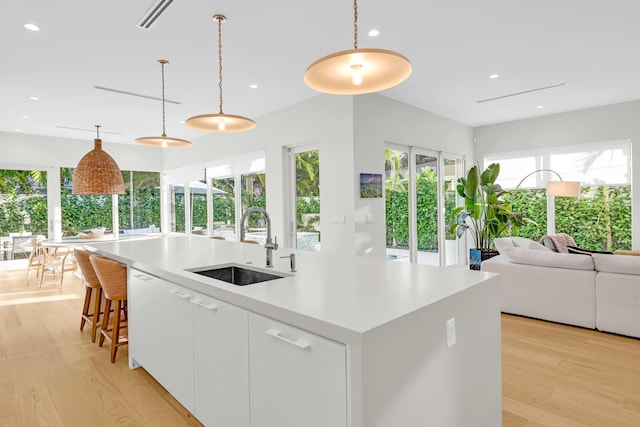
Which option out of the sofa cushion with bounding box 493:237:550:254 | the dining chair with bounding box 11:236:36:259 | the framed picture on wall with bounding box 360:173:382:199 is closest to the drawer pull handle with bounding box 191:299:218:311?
the framed picture on wall with bounding box 360:173:382:199

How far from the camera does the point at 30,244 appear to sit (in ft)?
20.2

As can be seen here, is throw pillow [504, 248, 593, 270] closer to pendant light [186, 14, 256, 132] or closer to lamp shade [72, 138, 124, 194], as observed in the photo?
pendant light [186, 14, 256, 132]

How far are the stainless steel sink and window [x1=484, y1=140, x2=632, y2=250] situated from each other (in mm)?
5450

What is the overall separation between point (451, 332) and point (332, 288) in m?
0.54

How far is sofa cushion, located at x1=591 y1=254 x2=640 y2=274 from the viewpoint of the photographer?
3.26 meters

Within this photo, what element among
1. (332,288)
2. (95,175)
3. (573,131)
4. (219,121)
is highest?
(573,131)

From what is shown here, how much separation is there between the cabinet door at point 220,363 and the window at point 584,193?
5906 mm

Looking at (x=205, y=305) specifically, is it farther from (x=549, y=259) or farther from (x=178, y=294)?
(x=549, y=259)

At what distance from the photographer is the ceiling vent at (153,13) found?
287 cm

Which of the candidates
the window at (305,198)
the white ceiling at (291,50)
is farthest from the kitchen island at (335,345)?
the window at (305,198)

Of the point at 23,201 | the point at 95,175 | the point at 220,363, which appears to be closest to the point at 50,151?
the point at 23,201

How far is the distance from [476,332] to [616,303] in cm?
266

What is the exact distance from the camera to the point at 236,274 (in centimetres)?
243

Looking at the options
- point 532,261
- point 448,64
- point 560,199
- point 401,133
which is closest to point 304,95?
point 401,133
